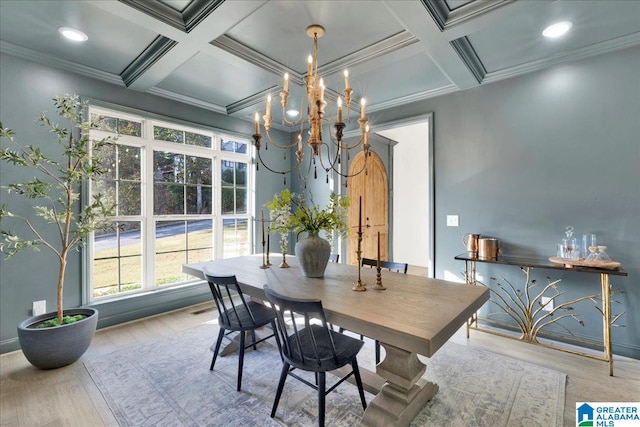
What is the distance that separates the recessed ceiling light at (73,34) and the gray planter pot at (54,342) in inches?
89.8

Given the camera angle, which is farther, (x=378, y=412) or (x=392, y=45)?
(x=392, y=45)

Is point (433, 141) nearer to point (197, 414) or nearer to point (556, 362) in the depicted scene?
point (556, 362)

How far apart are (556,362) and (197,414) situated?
2.77m

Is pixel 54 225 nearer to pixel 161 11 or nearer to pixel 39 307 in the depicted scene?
pixel 39 307

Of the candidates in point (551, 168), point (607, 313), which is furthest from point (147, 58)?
point (607, 313)

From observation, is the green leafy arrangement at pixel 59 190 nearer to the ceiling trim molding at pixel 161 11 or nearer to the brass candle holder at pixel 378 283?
the ceiling trim molding at pixel 161 11

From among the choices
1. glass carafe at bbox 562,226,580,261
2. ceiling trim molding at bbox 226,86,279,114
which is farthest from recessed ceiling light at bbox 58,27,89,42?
glass carafe at bbox 562,226,580,261

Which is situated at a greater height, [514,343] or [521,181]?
[521,181]

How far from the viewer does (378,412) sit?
1.64m

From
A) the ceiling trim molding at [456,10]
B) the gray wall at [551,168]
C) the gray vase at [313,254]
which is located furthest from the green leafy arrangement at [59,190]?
the gray wall at [551,168]

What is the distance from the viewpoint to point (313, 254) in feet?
7.12

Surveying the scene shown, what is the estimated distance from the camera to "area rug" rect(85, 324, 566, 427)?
70.9 inches

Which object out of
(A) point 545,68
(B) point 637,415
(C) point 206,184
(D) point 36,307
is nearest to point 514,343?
(B) point 637,415

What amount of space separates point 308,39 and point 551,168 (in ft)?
8.15
